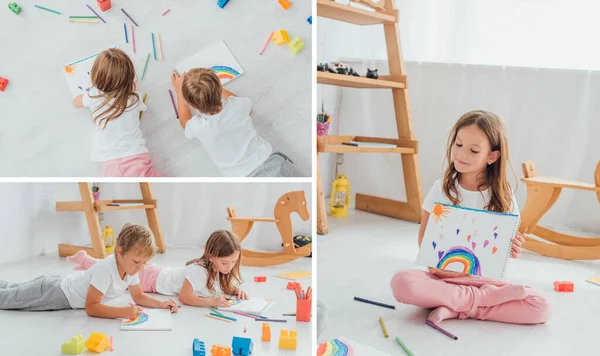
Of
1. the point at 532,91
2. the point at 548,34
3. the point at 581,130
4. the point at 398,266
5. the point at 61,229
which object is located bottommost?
the point at 398,266

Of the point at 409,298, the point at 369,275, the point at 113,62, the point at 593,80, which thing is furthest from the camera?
the point at 593,80

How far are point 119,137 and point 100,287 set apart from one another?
0.44 meters

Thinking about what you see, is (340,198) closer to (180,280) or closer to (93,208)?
(180,280)

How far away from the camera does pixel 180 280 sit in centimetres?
145

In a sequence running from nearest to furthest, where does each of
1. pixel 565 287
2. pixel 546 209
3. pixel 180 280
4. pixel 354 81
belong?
pixel 180 280 < pixel 565 287 < pixel 546 209 < pixel 354 81

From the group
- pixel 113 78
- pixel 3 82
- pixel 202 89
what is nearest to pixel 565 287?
pixel 202 89

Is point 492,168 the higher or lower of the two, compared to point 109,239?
higher

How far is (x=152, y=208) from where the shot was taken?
1.56 m

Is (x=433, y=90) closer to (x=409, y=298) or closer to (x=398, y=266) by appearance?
(x=398, y=266)

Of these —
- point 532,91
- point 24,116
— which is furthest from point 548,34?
point 24,116

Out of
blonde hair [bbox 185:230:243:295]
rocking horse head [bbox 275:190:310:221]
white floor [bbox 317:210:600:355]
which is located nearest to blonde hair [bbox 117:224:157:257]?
blonde hair [bbox 185:230:243:295]

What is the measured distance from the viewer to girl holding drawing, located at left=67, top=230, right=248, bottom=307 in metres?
1.40

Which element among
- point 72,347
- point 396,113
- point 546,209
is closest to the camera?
point 72,347

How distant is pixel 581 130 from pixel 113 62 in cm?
189
